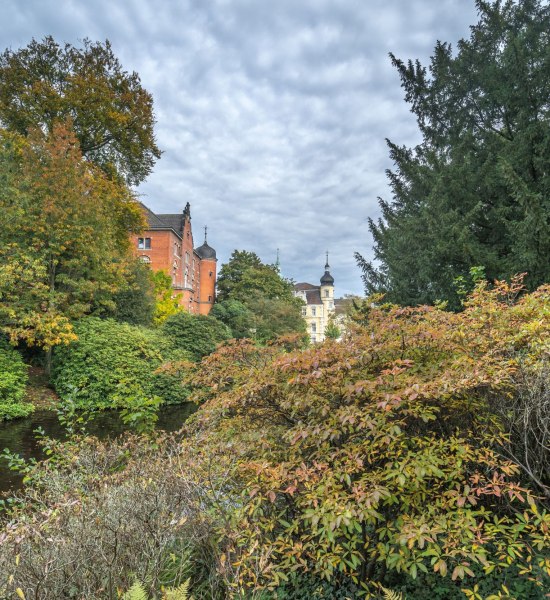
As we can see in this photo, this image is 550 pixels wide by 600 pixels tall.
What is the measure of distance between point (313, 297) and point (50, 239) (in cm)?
6068

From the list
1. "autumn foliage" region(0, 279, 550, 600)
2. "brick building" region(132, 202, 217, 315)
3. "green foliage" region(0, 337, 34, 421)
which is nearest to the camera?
"autumn foliage" region(0, 279, 550, 600)

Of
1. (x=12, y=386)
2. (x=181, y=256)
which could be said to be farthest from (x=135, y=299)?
(x=181, y=256)

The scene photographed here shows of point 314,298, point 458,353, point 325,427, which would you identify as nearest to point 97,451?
point 325,427

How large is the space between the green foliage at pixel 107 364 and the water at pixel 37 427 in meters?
1.20

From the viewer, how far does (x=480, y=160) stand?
1127 cm

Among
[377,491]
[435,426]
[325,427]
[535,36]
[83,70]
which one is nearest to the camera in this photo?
[377,491]

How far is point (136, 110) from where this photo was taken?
18.8 metres

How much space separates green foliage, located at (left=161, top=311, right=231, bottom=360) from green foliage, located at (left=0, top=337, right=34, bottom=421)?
6215 millimetres

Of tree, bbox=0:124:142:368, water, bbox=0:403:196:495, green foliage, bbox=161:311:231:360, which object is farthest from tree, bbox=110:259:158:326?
water, bbox=0:403:196:495

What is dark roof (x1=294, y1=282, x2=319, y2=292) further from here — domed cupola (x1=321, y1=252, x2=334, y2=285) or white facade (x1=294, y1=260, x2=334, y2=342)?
domed cupola (x1=321, y1=252, x2=334, y2=285)

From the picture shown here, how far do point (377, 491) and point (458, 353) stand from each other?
5.21 feet

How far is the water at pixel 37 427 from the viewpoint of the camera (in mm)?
6752

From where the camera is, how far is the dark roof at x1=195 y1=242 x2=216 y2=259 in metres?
48.3

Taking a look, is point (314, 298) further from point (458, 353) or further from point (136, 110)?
point (458, 353)
